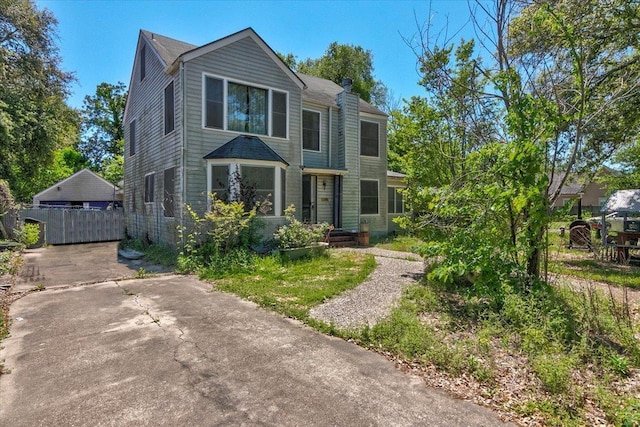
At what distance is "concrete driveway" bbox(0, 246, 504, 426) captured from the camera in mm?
2656

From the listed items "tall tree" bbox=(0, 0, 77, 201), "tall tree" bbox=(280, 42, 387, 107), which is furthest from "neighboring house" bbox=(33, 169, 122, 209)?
"tall tree" bbox=(280, 42, 387, 107)

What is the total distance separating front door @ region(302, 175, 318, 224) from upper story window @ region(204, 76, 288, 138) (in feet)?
7.45

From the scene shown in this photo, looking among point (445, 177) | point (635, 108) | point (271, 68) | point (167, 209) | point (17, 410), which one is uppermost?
point (271, 68)

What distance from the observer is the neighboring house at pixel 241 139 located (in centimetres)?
970

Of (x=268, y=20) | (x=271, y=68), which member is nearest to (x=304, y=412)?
(x=271, y=68)

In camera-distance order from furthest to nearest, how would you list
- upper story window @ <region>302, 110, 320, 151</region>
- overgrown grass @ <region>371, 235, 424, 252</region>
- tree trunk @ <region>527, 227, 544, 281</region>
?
upper story window @ <region>302, 110, 320, 151</region> < overgrown grass @ <region>371, 235, 424, 252</region> < tree trunk @ <region>527, 227, 544, 281</region>

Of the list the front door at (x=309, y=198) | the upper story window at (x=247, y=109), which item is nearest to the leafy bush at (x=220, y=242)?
the upper story window at (x=247, y=109)

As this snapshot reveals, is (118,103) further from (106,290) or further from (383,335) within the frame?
(383,335)

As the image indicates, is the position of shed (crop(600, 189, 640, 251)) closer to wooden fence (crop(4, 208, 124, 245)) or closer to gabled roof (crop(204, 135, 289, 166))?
gabled roof (crop(204, 135, 289, 166))

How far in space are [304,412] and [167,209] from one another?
365 inches

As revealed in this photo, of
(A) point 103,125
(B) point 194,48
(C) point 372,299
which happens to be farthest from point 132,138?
(A) point 103,125

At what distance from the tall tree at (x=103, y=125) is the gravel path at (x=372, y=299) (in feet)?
123

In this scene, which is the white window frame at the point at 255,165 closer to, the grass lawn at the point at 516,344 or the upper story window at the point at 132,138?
the grass lawn at the point at 516,344

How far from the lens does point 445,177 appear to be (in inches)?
274
